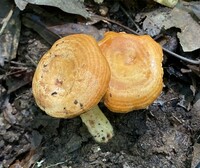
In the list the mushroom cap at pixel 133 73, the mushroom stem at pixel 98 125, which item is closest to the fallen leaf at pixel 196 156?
the mushroom cap at pixel 133 73

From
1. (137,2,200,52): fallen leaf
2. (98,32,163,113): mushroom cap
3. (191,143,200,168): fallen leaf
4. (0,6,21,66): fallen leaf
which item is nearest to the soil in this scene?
(191,143,200,168): fallen leaf

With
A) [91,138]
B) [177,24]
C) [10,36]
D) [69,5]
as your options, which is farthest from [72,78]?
[177,24]

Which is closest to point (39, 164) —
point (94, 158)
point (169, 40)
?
point (94, 158)

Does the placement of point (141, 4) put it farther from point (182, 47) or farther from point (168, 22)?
point (182, 47)

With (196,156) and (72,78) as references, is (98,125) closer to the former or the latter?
(72,78)

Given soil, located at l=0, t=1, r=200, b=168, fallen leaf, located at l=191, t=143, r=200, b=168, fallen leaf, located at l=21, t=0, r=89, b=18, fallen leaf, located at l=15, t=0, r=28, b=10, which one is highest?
fallen leaf, located at l=21, t=0, r=89, b=18

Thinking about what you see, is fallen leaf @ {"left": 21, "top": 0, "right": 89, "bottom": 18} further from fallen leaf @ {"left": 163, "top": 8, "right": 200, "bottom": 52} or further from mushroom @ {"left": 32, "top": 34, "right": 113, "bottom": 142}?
fallen leaf @ {"left": 163, "top": 8, "right": 200, "bottom": 52}

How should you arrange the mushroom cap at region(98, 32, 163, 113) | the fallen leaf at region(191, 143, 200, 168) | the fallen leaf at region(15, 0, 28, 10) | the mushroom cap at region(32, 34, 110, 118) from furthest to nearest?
the fallen leaf at region(15, 0, 28, 10) < the fallen leaf at region(191, 143, 200, 168) < the mushroom cap at region(98, 32, 163, 113) < the mushroom cap at region(32, 34, 110, 118)
